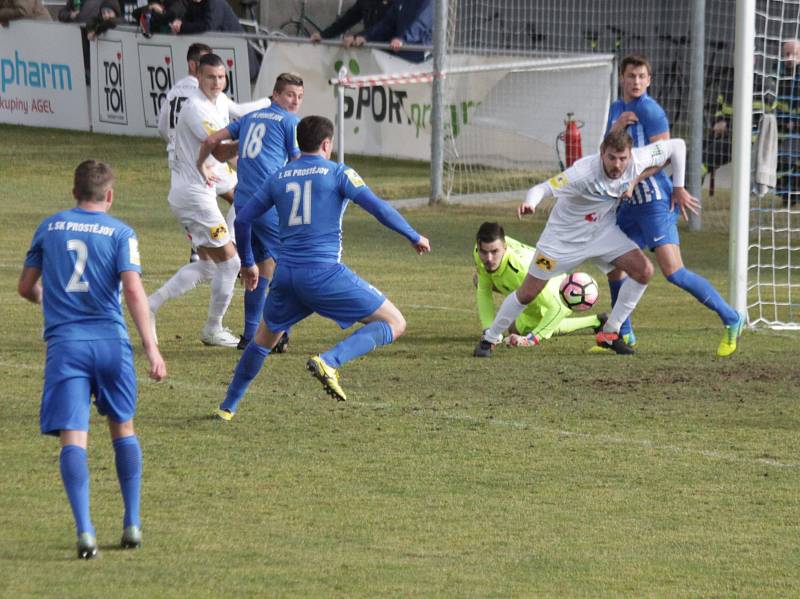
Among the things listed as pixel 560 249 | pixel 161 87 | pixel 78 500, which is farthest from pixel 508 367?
pixel 161 87

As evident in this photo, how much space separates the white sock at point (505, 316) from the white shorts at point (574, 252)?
0.80 feet

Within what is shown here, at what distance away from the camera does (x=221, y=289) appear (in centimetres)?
1102

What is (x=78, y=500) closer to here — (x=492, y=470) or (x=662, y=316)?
(x=492, y=470)

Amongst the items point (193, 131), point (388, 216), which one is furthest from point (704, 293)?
point (193, 131)

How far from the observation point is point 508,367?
10602 millimetres

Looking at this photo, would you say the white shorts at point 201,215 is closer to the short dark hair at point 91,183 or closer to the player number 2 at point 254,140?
the player number 2 at point 254,140

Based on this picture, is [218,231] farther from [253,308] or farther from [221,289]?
[253,308]

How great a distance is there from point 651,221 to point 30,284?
581cm

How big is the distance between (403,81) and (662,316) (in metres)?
7.73

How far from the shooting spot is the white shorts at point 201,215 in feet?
36.7

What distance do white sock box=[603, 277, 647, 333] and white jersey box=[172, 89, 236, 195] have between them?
321 centimetres

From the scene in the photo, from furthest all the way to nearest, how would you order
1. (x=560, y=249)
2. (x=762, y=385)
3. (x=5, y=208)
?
(x=5, y=208) < (x=560, y=249) < (x=762, y=385)

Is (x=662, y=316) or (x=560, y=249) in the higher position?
(x=560, y=249)

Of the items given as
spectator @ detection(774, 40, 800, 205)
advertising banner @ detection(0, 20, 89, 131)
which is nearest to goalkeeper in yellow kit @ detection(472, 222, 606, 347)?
spectator @ detection(774, 40, 800, 205)
